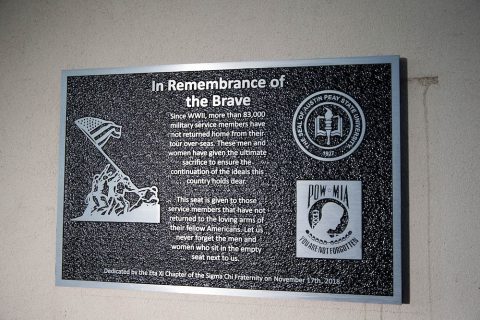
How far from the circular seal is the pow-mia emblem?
3.5 inches

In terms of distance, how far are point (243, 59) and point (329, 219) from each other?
532 mm

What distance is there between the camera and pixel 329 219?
52.6 inches

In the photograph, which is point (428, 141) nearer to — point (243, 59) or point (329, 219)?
point (329, 219)

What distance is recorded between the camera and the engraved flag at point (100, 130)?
4.85ft

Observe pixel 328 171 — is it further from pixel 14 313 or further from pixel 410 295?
pixel 14 313

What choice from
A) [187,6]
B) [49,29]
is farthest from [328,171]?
[49,29]

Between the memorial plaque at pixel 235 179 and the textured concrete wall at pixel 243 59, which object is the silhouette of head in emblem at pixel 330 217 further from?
the textured concrete wall at pixel 243 59

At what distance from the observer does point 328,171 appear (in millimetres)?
1346

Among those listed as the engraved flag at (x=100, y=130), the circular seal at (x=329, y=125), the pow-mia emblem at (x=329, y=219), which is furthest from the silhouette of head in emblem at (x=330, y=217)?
the engraved flag at (x=100, y=130)

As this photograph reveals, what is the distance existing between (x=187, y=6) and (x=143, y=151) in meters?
0.47

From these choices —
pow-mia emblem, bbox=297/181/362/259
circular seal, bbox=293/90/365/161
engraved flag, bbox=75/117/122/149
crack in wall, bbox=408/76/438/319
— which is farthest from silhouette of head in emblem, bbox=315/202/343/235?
engraved flag, bbox=75/117/122/149

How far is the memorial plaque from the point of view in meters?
1.32

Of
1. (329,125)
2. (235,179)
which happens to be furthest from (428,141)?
(235,179)

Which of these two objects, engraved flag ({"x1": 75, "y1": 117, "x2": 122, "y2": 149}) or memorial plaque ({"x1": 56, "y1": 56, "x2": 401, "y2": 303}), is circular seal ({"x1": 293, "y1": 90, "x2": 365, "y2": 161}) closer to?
memorial plaque ({"x1": 56, "y1": 56, "x2": 401, "y2": 303})
